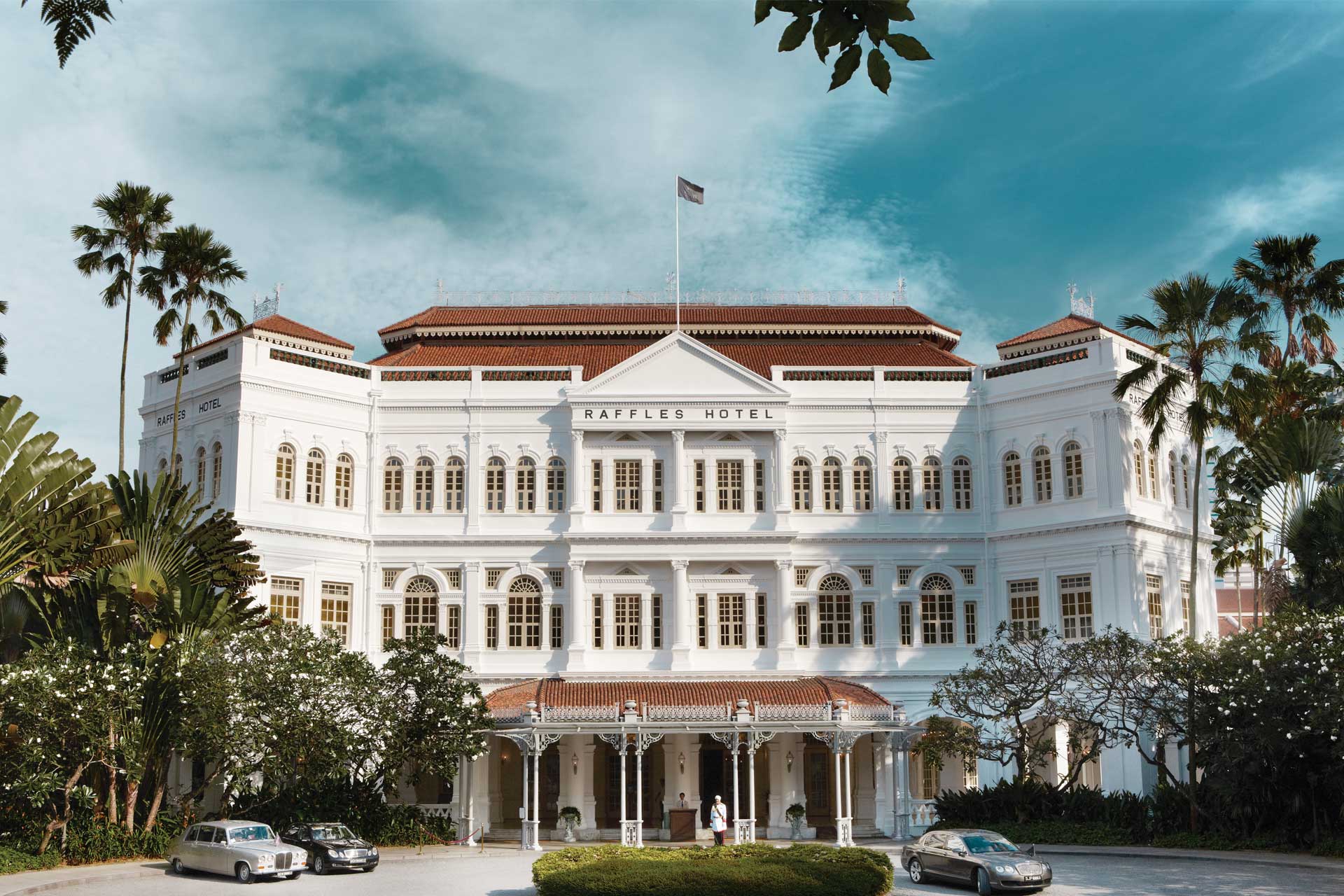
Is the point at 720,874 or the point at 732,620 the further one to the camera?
the point at 732,620

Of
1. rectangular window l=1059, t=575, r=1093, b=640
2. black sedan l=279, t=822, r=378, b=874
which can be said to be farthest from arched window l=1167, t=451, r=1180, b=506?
black sedan l=279, t=822, r=378, b=874

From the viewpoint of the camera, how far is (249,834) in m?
28.4

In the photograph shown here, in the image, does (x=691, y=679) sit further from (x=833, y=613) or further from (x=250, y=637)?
(x=250, y=637)

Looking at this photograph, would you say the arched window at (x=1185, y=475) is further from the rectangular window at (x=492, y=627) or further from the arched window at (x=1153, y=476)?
the rectangular window at (x=492, y=627)

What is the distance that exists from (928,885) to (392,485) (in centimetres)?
2298

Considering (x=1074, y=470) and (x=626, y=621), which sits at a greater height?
(x=1074, y=470)

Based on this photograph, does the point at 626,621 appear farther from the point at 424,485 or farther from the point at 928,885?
the point at 928,885

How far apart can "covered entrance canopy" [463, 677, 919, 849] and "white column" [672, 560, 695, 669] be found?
10.2 feet

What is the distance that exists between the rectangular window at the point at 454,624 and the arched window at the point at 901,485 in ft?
46.1

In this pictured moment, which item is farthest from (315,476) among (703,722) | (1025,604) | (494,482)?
(1025,604)

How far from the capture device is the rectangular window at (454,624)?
137 feet

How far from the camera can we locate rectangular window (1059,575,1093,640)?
131 feet

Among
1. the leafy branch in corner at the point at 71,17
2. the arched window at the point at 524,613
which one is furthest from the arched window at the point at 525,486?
the leafy branch in corner at the point at 71,17

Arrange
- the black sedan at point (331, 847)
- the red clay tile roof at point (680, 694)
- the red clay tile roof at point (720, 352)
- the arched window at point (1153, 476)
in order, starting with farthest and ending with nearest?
the red clay tile roof at point (720, 352), the arched window at point (1153, 476), the red clay tile roof at point (680, 694), the black sedan at point (331, 847)
